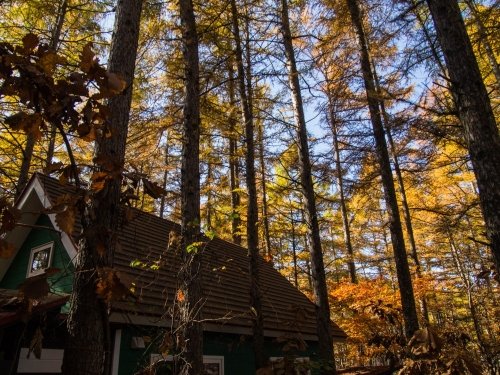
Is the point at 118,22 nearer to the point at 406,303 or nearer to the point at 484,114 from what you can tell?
the point at 484,114

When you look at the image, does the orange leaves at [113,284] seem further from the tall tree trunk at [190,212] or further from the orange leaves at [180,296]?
the orange leaves at [180,296]

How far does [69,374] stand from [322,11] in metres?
12.1

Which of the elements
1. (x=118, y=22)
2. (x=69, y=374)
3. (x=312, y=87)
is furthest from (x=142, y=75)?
(x=69, y=374)

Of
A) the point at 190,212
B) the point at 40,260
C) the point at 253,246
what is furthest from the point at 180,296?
the point at 40,260

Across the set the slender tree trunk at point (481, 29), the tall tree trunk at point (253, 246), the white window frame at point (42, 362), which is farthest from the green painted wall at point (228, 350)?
the slender tree trunk at point (481, 29)

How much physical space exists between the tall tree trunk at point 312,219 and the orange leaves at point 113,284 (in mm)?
6244

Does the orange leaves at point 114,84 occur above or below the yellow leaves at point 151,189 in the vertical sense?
above

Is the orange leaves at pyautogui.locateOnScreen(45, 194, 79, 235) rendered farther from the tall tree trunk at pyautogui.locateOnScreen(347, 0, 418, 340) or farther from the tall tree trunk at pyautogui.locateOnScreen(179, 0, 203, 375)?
the tall tree trunk at pyautogui.locateOnScreen(347, 0, 418, 340)

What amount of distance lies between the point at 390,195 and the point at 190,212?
6.33 m

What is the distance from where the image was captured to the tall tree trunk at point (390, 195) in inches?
372

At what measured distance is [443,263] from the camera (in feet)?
95.7

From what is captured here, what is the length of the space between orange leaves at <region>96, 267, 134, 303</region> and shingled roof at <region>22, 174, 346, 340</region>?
3.80 meters

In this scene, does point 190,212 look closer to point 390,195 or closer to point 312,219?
point 312,219

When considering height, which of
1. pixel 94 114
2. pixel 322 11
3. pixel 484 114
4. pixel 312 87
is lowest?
pixel 94 114
